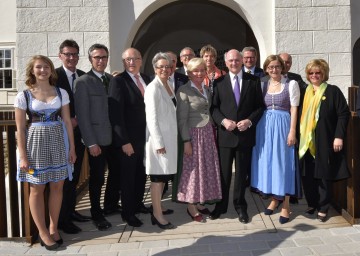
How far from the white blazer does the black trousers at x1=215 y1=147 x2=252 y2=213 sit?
0.57 metres

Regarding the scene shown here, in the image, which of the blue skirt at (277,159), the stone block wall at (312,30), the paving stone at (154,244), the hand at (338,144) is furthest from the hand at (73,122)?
the stone block wall at (312,30)

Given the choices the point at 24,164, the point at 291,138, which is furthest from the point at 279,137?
the point at 24,164

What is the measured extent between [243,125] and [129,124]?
44.8 inches

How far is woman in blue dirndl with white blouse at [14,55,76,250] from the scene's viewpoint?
11.6 feet

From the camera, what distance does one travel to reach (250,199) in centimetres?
520

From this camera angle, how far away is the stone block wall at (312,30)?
261 inches

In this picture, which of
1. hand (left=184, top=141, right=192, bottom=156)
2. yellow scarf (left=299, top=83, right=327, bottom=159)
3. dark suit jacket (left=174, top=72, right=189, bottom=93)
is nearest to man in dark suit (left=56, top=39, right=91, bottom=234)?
hand (left=184, top=141, right=192, bottom=156)

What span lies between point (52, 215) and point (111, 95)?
1.25 metres

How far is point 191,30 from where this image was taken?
14.4 m

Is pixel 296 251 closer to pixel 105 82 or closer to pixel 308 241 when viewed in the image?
pixel 308 241

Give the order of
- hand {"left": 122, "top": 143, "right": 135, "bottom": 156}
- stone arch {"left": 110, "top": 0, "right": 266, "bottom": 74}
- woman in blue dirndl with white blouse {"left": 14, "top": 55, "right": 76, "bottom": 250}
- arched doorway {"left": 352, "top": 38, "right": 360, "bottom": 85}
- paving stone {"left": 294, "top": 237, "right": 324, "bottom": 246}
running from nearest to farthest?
woman in blue dirndl with white blouse {"left": 14, "top": 55, "right": 76, "bottom": 250}, paving stone {"left": 294, "top": 237, "right": 324, "bottom": 246}, hand {"left": 122, "top": 143, "right": 135, "bottom": 156}, arched doorway {"left": 352, "top": 38, "right": 360, "bottom": 85}, stone arch {"left": 110, "top": 0, "right": 266, "bottom": 74}

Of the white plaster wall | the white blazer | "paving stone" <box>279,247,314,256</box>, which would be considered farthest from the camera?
the white plaster wall

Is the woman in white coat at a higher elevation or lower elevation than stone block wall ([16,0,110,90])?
lower

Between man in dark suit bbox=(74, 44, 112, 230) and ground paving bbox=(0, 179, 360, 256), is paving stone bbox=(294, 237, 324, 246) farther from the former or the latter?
man in dark suit bbox=(74, 44, 112, 230)
